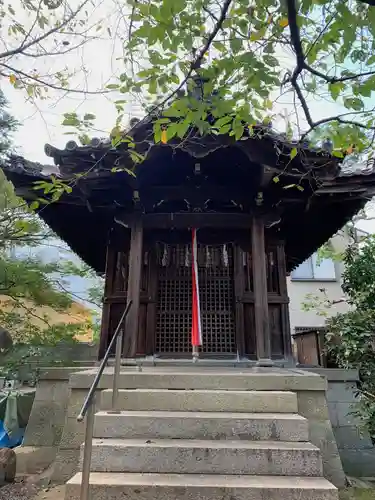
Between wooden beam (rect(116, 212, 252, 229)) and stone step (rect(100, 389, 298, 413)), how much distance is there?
2684 millimetres

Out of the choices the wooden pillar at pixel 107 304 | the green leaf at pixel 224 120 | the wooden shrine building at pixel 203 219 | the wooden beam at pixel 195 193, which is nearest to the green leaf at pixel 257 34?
the green leaf at pixel 224 120

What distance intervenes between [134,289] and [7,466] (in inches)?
97.4

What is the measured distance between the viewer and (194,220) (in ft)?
18.4

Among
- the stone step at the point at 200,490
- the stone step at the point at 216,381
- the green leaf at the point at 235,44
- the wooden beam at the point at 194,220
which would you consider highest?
the green leaf at the point at 235,44

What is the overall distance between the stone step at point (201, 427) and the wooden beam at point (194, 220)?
301 cm

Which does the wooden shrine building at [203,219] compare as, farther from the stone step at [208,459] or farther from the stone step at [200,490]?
the stone step at [200,490]

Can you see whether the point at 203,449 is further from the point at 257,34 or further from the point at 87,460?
the point at 257,34

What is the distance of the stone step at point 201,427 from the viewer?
316 centimetres

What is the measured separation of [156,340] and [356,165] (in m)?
4.09

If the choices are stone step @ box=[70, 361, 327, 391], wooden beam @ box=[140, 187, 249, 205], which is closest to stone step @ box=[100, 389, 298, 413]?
stone step @ box=[70, 361, 327, 391]

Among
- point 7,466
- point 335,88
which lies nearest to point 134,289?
point 7,466

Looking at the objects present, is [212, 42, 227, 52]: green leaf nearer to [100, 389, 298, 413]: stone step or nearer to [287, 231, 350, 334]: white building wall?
[100, 389, 298, 413]: stone step

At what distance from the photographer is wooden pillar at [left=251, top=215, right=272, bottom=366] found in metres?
4.82

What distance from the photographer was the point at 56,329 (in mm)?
7090
